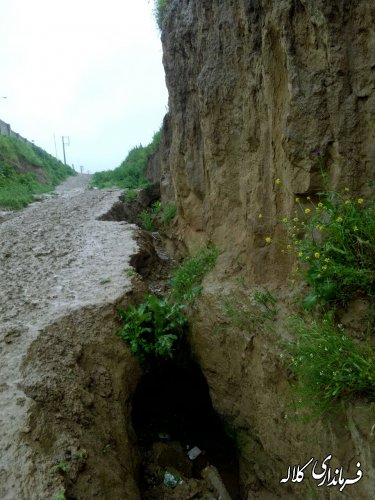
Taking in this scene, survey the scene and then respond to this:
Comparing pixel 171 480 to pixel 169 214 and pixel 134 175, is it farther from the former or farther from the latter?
pixel 134 175

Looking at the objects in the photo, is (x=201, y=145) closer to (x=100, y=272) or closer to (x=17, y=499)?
(x=100, y=272)

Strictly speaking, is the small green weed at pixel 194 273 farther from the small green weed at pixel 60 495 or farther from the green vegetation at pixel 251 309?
the small green weed at pixel 60 495

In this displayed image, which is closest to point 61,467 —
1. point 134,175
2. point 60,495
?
point 60,495

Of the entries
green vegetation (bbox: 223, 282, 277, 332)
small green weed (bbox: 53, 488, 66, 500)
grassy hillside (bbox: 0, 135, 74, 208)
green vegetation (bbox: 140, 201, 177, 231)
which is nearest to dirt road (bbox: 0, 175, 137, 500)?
small green weed (bbox: 53, 488, 66, 500)

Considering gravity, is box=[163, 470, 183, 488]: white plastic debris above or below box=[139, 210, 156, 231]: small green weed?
below

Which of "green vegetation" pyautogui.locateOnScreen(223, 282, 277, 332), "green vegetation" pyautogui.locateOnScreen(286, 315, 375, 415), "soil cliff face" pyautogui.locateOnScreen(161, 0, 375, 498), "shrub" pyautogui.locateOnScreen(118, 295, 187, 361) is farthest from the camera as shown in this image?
"shrub" pyautogui.locateOnScreen(118, 295, 187, 361)

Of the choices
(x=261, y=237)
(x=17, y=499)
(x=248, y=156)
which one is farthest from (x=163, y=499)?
(x=248, y=156)

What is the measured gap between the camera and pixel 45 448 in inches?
126

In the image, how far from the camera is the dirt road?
3.06m

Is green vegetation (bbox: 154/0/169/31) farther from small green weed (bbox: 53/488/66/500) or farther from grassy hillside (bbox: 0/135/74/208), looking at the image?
small green weed (bbox: 53/488/66/500)

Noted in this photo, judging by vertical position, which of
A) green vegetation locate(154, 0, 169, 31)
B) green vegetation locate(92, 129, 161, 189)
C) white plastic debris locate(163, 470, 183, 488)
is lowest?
white plastic debris locate(163, 470, 183, 488)

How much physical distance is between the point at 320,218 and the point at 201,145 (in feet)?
13.8

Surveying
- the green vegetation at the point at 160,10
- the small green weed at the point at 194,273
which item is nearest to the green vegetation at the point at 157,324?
the small green weed at the point at 194,273

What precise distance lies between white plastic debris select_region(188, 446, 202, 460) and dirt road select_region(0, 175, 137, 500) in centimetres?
208
